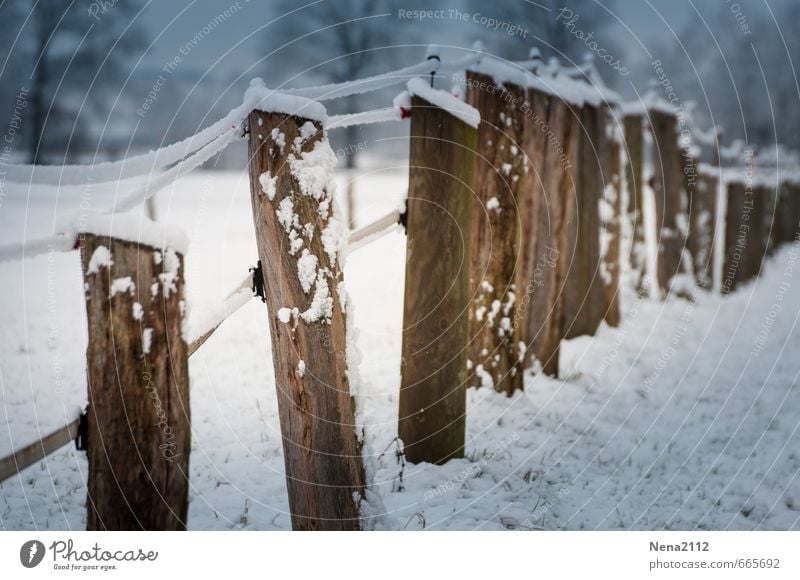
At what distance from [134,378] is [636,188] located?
6.19m

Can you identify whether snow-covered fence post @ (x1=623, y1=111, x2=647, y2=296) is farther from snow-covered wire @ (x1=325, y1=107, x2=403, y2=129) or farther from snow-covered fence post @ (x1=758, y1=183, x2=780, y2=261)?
snow-covered wire @ (x1=325, y1=107, x2=403, y2=129)

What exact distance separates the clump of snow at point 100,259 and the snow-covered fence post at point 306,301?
59 centimetres

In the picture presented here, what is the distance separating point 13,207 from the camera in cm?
1284

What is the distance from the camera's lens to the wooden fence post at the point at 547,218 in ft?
14.6

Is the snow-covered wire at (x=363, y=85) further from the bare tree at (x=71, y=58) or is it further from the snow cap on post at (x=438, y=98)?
the bare tree at (x=71, y=58)

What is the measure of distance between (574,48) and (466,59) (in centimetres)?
931

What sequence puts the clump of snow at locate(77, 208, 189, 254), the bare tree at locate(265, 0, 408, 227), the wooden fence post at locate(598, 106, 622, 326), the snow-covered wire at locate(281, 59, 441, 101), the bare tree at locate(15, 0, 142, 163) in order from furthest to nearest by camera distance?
the wooden fence post at locate(598, 106, 622, 326), the bare tree at locate(265, 0, 408, 227), the bare tree at locate(15, 0, 142, 163), the snow-covered wire at locate(281, 59, 441, 101), the clump of snow at locate(77, 208, 189, 254)

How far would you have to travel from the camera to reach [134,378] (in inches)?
72.7

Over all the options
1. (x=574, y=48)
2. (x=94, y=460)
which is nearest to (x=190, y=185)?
(x=574, y=48)

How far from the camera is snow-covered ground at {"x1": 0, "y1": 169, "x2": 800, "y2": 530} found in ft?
9.55

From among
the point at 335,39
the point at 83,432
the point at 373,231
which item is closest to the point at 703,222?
the point at 335,39

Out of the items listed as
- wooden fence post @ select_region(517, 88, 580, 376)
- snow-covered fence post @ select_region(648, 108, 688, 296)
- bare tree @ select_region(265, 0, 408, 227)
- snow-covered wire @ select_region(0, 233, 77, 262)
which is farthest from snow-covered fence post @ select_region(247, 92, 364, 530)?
snow-covered fence post @ select_region(648, 108, 688, 296)

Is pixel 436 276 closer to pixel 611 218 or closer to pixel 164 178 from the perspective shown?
pixel 164 178

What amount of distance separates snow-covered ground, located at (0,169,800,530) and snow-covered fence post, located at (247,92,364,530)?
1.08 ft
